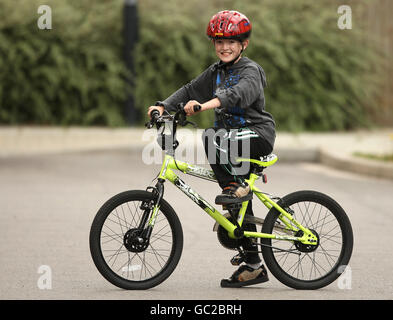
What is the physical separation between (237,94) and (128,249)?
44.1 inches

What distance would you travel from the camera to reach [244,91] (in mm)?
5238

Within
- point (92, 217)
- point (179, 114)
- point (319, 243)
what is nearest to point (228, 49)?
point (179, 114)

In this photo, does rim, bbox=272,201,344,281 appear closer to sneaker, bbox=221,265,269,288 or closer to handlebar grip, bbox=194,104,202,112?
sneaker, bbox=221,265,269,288

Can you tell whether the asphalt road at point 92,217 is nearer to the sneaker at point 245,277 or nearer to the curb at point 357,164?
the sneaker at point 245,277

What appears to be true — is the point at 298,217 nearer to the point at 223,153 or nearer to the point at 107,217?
the point at 223,153

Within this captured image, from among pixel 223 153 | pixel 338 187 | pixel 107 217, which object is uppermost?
pixel 223 153

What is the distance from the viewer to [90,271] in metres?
6.03

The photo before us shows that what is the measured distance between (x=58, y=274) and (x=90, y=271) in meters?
0.22

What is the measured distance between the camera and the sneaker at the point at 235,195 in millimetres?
5383

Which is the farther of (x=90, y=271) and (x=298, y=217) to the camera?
(x=90, y=271)

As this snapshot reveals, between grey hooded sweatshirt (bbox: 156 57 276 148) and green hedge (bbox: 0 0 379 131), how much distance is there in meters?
9.06

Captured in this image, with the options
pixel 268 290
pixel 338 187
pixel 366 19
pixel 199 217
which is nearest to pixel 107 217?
pixel 268 290

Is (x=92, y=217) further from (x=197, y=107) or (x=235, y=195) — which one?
(x=197, y=107)
